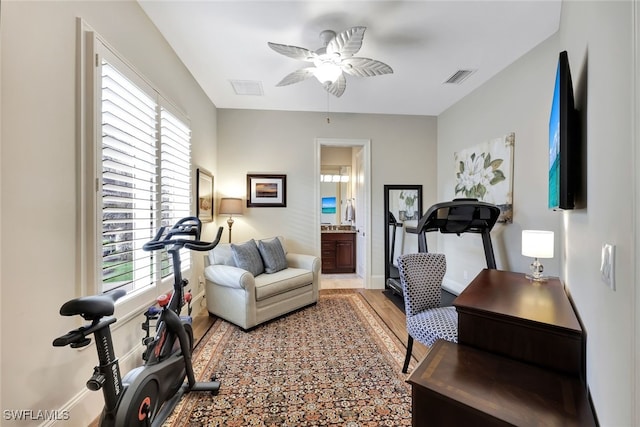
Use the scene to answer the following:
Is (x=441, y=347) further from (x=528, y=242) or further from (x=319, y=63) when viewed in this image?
(x=319, y=63)

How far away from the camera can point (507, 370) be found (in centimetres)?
116

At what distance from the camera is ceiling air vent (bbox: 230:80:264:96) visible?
3287mm

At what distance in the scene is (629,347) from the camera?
660mm

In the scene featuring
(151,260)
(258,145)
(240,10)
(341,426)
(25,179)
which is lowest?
(341,426)

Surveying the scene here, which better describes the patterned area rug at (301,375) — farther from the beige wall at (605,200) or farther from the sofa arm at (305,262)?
the beige wall at (605,200)

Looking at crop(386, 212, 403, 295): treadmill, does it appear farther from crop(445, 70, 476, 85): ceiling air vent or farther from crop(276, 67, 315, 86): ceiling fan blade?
crop(276, 67, 315, 86): ceiling fan blade

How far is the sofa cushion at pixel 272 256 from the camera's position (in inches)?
136

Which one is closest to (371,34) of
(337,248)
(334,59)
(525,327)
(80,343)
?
(334,59)

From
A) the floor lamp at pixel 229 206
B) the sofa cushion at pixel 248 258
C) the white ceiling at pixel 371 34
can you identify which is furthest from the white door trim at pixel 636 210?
the floor lamp at pixel 229 206

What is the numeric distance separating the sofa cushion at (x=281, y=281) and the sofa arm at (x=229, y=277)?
0.16m

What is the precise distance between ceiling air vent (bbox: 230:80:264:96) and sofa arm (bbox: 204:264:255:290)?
2.24 m

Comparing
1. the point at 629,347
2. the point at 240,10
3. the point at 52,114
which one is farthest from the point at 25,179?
the point at 629,347

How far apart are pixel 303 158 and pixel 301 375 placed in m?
3.11

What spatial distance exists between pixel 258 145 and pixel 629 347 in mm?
4206
